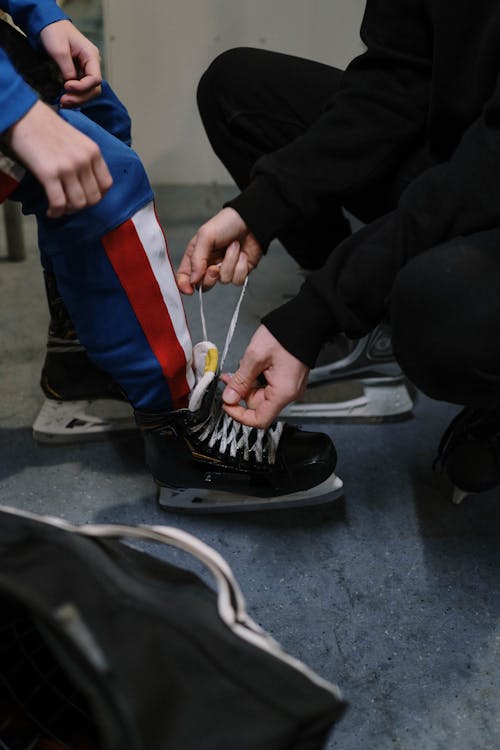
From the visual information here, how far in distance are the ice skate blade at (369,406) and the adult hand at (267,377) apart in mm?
289

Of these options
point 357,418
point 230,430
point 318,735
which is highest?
point 318,735

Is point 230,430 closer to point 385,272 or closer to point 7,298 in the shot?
point 385,272

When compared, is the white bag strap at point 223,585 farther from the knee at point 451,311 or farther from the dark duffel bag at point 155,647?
the knee at point 451,311

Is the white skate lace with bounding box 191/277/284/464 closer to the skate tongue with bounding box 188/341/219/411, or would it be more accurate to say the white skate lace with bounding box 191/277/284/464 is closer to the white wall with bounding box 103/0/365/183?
the skate tongue with bounding box 188/341/219/411

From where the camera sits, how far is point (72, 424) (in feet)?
3.05

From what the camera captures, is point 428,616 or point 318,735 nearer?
point 318,735

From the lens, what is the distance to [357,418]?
0.99 m

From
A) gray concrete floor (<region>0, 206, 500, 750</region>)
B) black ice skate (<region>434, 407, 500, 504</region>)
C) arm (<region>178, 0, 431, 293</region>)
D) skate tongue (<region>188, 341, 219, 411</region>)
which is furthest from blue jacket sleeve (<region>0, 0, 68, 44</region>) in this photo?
black ice skate (<region>434, 407, 500, 504</region>)

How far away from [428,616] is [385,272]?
35 centimetres

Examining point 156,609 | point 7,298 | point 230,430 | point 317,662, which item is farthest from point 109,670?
point 7,298

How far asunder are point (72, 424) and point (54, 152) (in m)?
0.48

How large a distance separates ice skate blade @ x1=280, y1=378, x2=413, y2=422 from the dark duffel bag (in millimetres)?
554

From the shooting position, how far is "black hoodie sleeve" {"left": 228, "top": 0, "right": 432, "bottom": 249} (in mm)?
761

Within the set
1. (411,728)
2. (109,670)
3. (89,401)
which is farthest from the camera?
(89,401)
